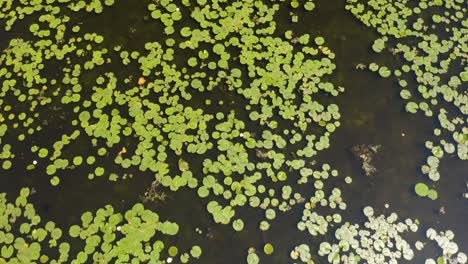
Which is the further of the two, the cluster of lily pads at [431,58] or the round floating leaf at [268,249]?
the cluster of lily pads at [431,58]

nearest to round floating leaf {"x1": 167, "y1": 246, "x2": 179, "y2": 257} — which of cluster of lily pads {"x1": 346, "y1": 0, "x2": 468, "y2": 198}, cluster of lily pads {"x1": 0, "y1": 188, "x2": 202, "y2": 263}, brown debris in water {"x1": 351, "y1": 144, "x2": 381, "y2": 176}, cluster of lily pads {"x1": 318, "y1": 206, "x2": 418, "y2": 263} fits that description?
cluster of lily pads {"x1": 0, "y1": 188, "x2": 202, "y2": 263}

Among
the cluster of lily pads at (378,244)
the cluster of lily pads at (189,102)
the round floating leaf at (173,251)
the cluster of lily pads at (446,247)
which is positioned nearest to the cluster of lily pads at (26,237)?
the cluster of lily pads at (189,102)

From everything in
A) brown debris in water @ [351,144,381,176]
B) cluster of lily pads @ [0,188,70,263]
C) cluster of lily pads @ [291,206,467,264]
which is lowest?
cluster of lily pads @ [0,188,70,263]

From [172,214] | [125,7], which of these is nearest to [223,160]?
[172,214]

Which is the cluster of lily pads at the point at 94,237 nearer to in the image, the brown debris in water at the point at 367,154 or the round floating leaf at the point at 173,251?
the round floating leaf at the point at 173,251

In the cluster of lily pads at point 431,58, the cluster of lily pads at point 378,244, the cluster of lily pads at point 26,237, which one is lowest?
the cluster of lily pads at point 26,237

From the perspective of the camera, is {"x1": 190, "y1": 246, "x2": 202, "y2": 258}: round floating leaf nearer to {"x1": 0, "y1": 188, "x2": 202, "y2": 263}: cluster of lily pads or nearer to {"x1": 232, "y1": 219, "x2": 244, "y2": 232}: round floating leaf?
{"x1": 0, "y1": 188, "x2": 202, "y2": 263}: cluster of lily pads

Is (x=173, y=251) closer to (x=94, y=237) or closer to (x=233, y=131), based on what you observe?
(x=94, y=237)

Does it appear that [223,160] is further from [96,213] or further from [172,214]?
[96,213]
